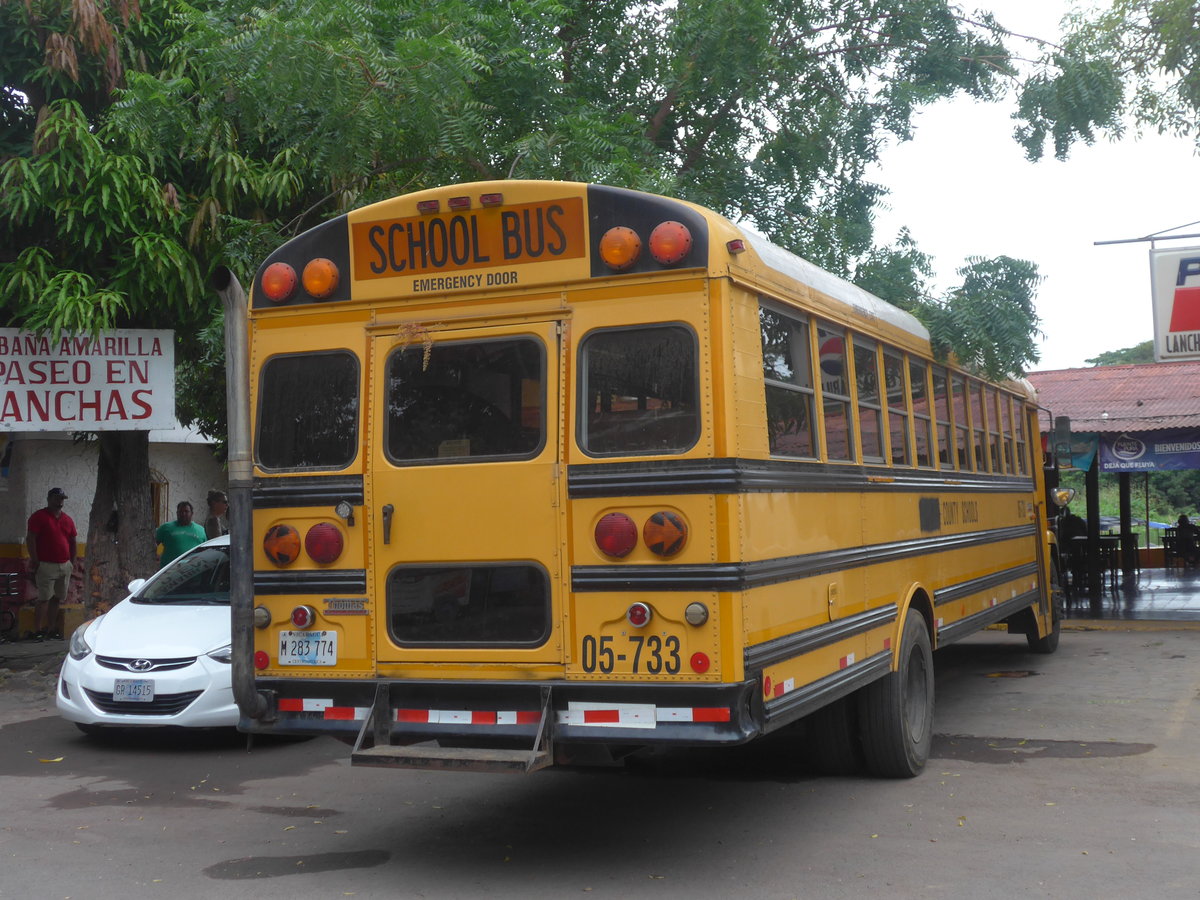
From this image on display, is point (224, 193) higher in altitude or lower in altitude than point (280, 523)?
higher

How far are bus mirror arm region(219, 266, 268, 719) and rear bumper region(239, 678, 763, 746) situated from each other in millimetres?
102

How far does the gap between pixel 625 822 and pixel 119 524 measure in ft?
25.8

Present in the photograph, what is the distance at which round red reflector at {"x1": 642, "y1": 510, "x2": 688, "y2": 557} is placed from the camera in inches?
214

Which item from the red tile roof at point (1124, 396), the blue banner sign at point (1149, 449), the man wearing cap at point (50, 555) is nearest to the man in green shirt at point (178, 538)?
the man wearing cap at point (50, 555)

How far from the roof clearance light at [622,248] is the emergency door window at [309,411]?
1.30 m

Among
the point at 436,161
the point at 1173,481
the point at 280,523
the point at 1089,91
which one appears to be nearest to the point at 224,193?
the point at 436,161

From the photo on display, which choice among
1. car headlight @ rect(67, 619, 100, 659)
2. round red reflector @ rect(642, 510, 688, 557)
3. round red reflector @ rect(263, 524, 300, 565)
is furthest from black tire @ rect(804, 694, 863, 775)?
car headlight @ rect(67, 619, 100, 659)

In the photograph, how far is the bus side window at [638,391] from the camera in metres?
5.50

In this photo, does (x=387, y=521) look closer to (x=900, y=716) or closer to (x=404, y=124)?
(x=900, y=716)

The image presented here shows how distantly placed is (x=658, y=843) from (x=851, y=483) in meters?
2.07

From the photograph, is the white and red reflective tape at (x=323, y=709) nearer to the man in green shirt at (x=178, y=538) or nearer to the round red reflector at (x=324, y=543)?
the round red reflector at (x=324, y=543)

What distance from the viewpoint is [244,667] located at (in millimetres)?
5992

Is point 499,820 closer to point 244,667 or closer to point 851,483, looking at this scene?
point 244,667

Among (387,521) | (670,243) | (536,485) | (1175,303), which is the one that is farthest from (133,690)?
(1175,303)
